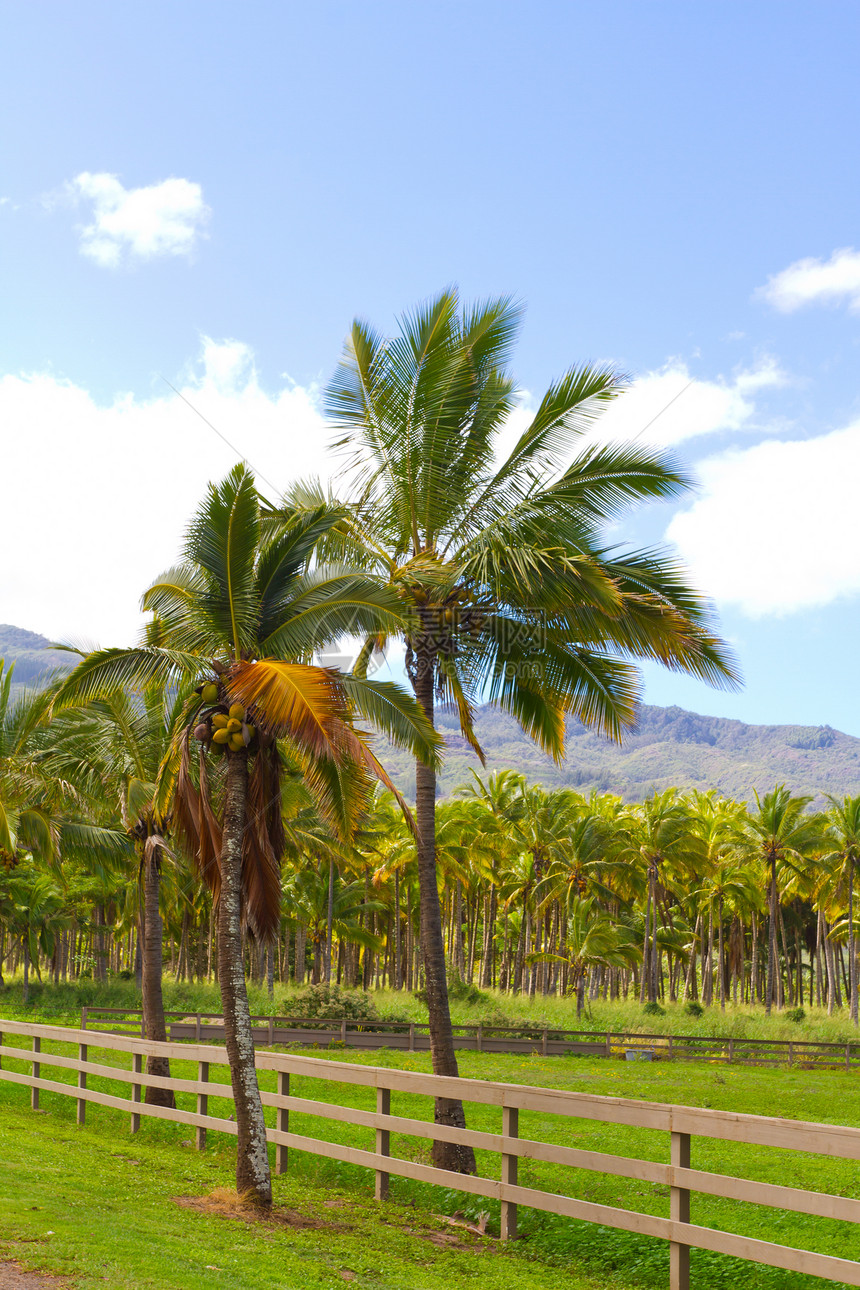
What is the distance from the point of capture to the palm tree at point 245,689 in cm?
1045

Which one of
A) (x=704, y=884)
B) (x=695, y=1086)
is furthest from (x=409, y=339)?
(x=704, y=884)

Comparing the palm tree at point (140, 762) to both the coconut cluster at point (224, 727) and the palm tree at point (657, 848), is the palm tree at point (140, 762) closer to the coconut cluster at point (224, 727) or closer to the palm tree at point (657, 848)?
the coconut cluster at point (224, 727)

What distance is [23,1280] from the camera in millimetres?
6062

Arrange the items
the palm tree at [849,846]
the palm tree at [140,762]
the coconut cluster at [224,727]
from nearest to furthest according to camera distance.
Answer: the coconut cluster at [224,727]
the palm tree at [140,762]
the palm tree at [849,846]

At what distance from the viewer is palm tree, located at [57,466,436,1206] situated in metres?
10.4

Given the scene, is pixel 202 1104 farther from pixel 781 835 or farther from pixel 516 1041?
pixel 781 835

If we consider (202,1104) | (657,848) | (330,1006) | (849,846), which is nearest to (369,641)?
(202,1104)

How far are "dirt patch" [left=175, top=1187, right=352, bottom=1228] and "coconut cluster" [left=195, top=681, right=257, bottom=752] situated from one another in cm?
417

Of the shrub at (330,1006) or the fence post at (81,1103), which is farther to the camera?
the shrub at (330,1006)

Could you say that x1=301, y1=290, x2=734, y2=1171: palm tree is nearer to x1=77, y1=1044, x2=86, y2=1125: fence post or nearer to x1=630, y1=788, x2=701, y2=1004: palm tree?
x1=77, y1=1044, x2=86, y2=1125: fence post

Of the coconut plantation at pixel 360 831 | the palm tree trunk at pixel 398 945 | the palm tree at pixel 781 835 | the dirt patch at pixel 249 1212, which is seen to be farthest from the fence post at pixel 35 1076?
the palm tree at pixel 781 835

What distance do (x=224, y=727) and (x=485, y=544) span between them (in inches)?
181

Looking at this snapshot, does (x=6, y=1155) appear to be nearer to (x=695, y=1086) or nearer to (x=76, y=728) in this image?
(x=76, y=728)

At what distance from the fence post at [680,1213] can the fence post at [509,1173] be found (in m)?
1.70
